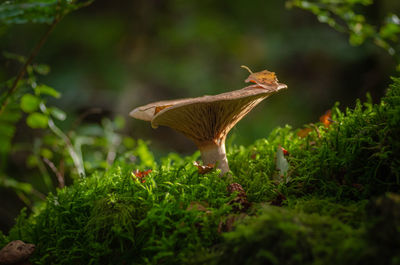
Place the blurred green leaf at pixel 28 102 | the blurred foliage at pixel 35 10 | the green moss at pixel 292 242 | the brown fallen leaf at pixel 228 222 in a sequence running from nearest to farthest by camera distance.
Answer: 1. the green moss at pixel 292 242
2. the brown fallen leaf at pixel 228 222
3. the blurred foliage at pixel 35 10
4. the blurred green leaf at pixel 28 102

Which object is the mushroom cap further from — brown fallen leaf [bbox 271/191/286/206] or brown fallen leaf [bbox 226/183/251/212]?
brown fallen leaf [bbox 271/191/286/206]

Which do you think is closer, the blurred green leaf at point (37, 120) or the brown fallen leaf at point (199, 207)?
the brown fallen leaf at point (199, 207)

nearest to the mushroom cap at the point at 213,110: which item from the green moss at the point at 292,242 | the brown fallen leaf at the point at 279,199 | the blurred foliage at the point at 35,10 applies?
the brown fallen leaf at the point at 279,199

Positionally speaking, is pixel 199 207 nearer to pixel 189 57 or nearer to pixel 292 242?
pixel 292 242

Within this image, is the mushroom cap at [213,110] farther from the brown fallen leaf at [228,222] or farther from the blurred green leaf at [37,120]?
the blurred green leaf at [37,120]

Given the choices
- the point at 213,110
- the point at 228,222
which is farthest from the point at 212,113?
the point at 228,222

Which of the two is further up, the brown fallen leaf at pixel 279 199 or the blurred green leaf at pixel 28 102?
the blurred green leaf at pixel 28 102

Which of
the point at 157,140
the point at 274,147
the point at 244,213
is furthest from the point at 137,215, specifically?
the point at 157,140
